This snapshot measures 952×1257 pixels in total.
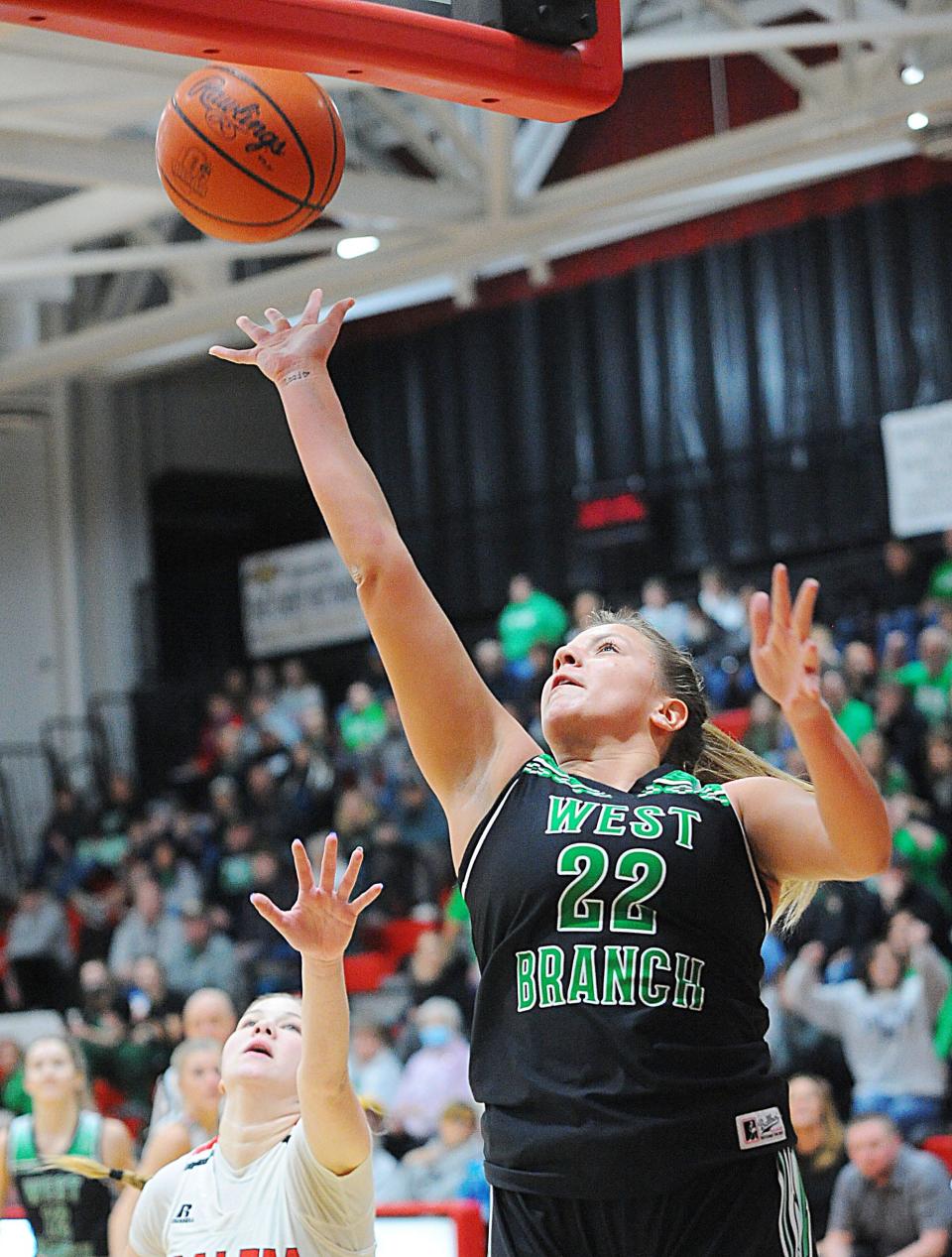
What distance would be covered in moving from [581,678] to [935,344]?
1318 centimetres

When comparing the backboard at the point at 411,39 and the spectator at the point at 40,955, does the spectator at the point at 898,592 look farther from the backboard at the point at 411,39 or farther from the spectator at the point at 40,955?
the backboard at the point at 411,39

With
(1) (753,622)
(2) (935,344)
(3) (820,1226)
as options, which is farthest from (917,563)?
(1) (753,622)

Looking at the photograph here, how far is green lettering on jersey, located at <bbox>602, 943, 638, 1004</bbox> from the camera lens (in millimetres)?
2676

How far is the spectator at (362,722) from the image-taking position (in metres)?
14.8

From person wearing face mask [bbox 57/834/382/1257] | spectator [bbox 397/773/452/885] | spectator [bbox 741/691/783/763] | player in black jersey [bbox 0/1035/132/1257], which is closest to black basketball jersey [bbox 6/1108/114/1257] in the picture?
player in black jersey [bbox 0/1035/132/1257]

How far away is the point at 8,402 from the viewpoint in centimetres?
1845

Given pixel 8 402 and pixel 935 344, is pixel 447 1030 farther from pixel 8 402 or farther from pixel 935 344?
pixel 8 402

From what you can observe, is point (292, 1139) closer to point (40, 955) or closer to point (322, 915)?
point (322, 915)

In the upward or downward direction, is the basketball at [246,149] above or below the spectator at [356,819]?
above

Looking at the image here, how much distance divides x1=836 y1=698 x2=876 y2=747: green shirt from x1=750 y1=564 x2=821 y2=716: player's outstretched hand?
8.71m

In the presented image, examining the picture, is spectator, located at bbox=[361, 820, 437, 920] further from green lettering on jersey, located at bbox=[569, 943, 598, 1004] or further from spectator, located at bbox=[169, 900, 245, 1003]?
green lettering on jersey, located at bbox=[569, 943, 598, 1004]

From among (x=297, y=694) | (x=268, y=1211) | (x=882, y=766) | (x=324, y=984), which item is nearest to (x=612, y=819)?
(x=324, y=984)

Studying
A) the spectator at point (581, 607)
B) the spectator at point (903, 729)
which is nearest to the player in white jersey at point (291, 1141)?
the spectator at point (903, 729)

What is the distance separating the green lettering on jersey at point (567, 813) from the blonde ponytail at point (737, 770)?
1.24 ft
